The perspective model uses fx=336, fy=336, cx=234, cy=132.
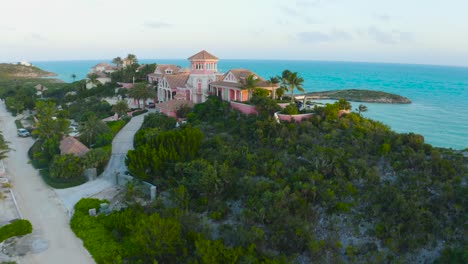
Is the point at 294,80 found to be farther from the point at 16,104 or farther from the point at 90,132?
the point at 16,104

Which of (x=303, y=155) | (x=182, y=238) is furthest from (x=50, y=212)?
(x=303, y=155)

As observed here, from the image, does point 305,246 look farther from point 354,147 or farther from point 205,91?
point 205,91

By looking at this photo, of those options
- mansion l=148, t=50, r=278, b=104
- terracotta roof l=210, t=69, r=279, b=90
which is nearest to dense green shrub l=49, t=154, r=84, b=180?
mansion l=148, t=50, r=278, b=104

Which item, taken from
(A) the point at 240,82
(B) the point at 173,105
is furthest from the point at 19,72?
(A) the point at 240,82

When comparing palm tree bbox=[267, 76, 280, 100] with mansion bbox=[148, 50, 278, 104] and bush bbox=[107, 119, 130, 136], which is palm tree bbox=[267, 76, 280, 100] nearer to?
mansion bbox=[148, 50, 278, 104]

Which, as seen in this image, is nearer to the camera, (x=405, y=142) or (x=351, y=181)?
(x=351, y=181)

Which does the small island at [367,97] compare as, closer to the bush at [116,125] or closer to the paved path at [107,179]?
the bush at [116,125]

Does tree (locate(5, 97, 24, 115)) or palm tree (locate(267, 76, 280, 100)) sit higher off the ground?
palm tree (locate(267, 76, 280, 100))
